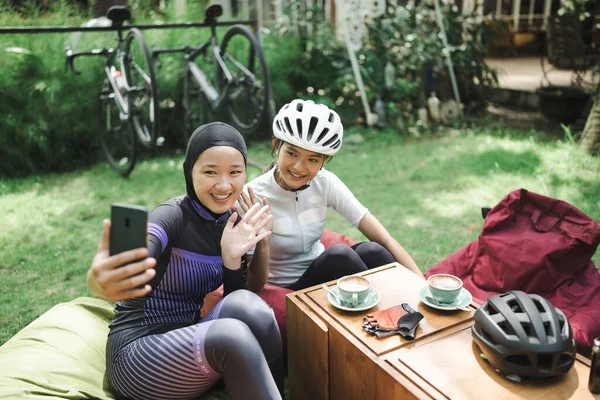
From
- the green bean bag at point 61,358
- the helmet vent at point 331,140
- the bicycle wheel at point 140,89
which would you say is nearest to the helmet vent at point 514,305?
the helmet vent at point 331,140

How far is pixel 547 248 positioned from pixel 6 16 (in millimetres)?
6093

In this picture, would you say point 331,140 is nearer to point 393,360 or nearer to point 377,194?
point 393,360

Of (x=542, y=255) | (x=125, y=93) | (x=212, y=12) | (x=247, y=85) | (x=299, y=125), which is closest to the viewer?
(x=299, y=125)

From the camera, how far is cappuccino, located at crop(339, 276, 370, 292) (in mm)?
1969

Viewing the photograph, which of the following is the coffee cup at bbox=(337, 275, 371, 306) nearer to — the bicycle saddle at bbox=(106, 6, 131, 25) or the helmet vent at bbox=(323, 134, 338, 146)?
the helmet vent at bbox=(323, 134, 338, 146)

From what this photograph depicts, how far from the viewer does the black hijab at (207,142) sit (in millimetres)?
1984

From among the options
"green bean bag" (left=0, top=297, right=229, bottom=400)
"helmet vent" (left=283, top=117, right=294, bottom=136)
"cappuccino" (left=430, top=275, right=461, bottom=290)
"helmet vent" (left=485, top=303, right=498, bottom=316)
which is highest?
"helmet vent" (left=283, top=117, right=294, bottom=136)

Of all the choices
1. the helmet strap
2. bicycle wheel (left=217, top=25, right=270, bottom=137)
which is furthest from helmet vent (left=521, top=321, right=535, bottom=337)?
bicycle wheel (left=217, top=25, right=270, bottom=137)

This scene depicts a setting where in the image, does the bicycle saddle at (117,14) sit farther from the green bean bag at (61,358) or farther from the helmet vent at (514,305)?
the helmet vent at (514,305)

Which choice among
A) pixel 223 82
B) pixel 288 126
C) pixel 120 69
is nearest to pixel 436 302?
pixel 288 126

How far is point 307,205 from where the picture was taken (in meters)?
2.58

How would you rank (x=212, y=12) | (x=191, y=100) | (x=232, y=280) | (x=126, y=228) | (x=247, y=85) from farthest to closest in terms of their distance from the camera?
(x=191, y=100) < (x=212, y=12) < (x=247, y=85) < (x=232, y=280) < (x=126, y=228)

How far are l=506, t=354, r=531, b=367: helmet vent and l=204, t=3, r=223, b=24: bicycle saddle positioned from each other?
479 cm

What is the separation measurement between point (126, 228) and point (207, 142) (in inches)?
24.1
